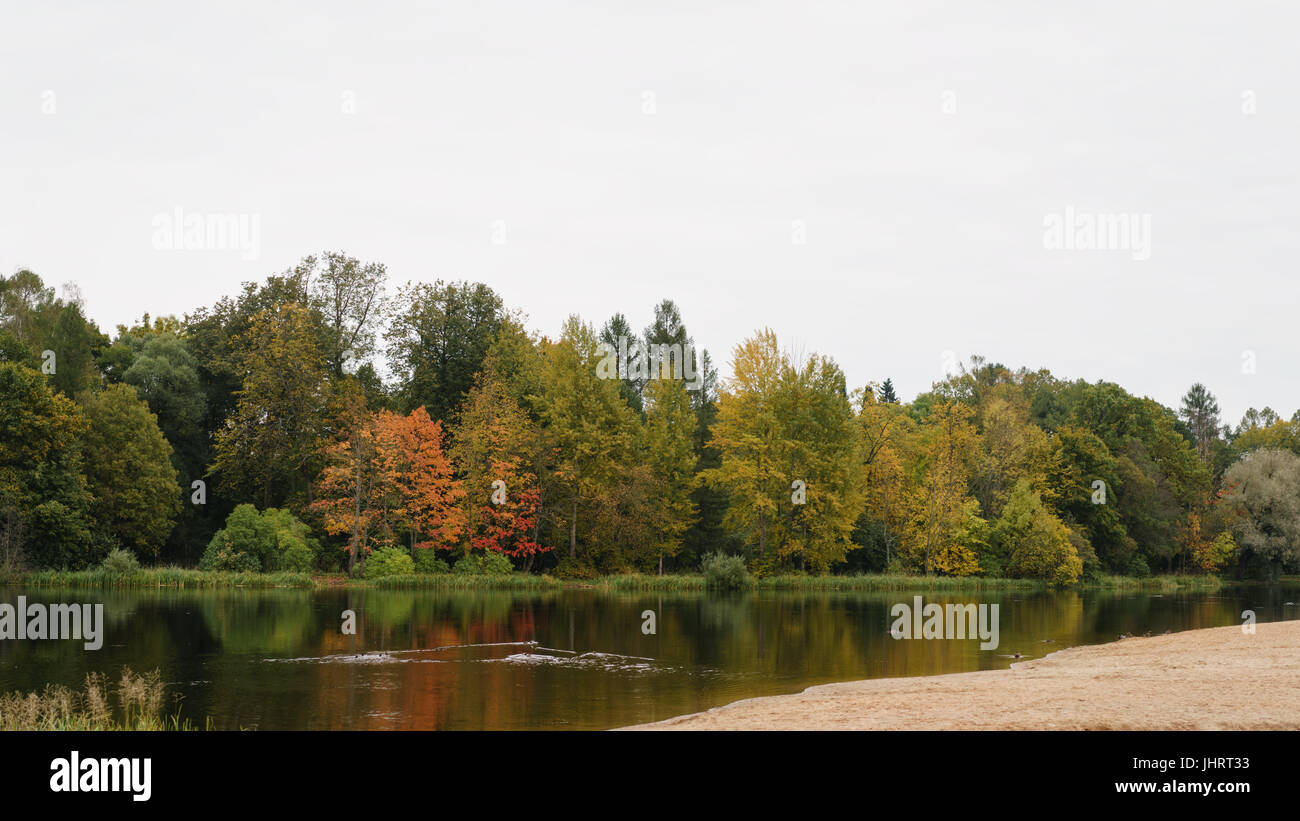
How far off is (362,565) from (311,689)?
127 feet

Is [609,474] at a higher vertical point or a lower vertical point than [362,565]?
higher

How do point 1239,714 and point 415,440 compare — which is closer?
point 1239,714

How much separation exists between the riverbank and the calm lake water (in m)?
2.12

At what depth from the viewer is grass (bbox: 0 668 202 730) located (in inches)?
607

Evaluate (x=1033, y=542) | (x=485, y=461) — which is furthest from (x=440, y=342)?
(x=1033, y=542)

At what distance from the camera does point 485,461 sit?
64312 mm

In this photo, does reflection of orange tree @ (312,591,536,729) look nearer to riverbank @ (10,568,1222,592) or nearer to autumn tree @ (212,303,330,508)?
riverbank @ (10,568,1222,592)

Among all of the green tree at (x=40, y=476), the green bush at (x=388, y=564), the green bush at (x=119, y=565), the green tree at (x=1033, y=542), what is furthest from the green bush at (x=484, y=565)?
the green tree at (x=1033, y=542)

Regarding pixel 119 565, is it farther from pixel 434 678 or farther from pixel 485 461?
pixel 434 678

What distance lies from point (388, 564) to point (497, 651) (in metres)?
30.8

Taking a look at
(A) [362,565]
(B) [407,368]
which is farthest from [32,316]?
(A) [362,565]

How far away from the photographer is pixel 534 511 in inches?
2544

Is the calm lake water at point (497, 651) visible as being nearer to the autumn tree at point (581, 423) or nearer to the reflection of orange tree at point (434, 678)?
the reflection of orange tree at point (434, 678)

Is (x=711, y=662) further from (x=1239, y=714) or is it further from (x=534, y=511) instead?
(x=534, y=511)
